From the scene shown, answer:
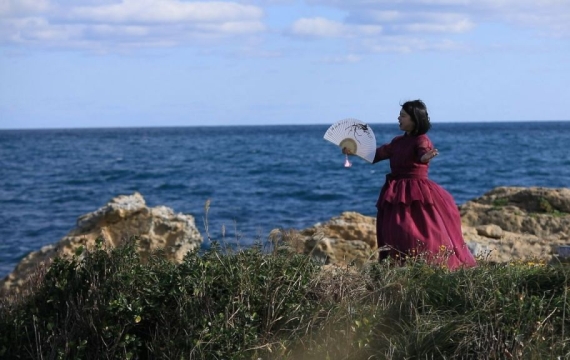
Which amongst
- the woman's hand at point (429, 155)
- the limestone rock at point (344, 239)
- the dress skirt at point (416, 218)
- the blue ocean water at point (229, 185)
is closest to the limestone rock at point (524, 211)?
the limestone rock at point (344, 239)

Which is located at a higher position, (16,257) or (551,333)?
(551,333)

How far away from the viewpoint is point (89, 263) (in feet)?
18.1

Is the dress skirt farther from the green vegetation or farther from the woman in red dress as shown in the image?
the green vegetation

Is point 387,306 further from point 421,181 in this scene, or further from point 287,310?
point 421,181

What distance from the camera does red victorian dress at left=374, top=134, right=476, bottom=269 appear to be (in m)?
7.32

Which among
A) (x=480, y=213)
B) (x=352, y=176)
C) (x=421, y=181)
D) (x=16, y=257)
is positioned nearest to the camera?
(x=421, y=181)

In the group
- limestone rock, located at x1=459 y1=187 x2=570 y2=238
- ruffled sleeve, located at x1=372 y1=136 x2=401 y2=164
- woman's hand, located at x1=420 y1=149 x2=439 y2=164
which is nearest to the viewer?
woman's hand, located at x1=420 y1=149 x2=439 y2=164

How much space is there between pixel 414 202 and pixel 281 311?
2607 millimetres

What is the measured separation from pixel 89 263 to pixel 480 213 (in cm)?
651

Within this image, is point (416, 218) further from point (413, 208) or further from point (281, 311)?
point (281, 311)

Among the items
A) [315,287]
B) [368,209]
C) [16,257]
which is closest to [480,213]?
[315,287]

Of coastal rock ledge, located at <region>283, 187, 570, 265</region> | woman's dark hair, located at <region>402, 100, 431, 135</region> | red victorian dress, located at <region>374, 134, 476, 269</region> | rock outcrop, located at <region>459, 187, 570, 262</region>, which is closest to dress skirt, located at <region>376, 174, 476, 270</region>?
red victorian dress, located at <region>374, 134, 476, 269</region>

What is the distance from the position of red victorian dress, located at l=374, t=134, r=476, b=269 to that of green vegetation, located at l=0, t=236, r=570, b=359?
1755mm

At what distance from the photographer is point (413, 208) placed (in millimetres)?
7438
